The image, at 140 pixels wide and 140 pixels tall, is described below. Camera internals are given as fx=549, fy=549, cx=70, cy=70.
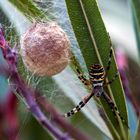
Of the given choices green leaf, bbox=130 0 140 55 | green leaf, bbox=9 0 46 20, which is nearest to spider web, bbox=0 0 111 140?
green leaf, bbox=9 0 46 20

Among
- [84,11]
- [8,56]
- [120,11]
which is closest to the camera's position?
[8,56]

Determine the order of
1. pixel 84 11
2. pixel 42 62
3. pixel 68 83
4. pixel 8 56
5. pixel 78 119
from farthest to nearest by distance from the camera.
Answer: pixel 78 119
pixel 68 83
pixel 84 11
pixel 42 62
pixel 8 56

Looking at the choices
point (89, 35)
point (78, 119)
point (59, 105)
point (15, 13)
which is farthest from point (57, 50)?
point (78, 119)

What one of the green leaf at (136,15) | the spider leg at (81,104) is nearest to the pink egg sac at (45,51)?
Result: the spider leg at (81,104)

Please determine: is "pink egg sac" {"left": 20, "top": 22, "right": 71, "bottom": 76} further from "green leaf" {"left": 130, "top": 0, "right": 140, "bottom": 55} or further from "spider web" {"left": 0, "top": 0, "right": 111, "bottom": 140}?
"green leaf" {"left": 130, "top": 0, "right": 140, "bottom": 55}

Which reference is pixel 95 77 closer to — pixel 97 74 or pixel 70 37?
pixel 97 74

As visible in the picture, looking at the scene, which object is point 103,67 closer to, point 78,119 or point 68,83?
point 68,83
